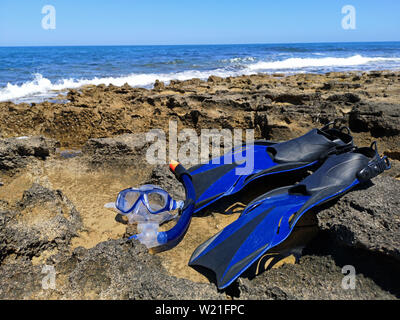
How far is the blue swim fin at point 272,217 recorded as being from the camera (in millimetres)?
1854

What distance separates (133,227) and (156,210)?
0.40m

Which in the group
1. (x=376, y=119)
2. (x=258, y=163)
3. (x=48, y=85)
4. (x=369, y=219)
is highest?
(x=48, y=85)

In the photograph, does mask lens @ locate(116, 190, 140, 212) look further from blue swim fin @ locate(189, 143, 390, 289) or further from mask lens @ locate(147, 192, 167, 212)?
blue swim fin @ locate(189, 143, 390, 289)

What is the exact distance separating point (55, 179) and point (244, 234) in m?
2.09

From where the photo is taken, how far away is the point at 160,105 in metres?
4.93

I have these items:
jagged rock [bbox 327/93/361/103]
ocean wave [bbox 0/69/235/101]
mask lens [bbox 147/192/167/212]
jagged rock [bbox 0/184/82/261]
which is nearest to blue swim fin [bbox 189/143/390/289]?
mask lens [bbox 147/192/167/212]

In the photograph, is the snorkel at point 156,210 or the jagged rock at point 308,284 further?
the snorkel at point 156,210

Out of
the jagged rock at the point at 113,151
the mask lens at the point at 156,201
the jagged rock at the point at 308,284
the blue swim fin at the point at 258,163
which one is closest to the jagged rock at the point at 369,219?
the jagged rock at the point at 308,284

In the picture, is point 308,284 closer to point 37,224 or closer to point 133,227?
point 133,227

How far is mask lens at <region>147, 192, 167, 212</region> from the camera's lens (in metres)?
2.56

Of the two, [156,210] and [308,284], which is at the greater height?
[156,210]

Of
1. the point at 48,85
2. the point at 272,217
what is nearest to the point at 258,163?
the point at 272,217

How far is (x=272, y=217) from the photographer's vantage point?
207 centimetres

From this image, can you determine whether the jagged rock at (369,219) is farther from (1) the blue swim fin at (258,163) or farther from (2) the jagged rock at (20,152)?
(2) the jagged rock at (20,152)
